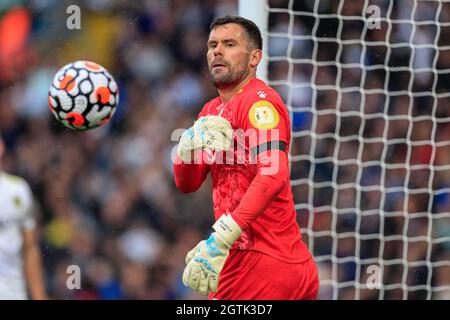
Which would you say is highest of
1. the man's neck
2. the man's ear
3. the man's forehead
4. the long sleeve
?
the man's forehead

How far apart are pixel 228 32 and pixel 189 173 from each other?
611 mm

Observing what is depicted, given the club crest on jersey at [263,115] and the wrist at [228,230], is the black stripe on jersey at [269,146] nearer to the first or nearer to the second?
the club crest on jersey at [263,115]

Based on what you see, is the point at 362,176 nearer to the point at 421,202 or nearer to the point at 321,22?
the point at 421,202

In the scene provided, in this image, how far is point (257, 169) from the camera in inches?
160

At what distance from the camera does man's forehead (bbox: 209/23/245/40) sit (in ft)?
14.0

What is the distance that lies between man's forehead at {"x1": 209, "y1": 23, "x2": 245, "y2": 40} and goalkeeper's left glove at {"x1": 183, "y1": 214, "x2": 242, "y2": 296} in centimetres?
77

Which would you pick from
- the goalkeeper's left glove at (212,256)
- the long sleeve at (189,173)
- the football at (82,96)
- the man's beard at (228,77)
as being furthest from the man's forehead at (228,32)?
the football at (82,96)

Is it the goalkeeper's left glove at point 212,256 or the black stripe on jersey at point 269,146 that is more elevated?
the black stripe on jersey at point 269,146

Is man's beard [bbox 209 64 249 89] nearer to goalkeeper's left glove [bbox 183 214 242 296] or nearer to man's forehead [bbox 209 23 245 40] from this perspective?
man's forehead [bbox 209 23 245 40]

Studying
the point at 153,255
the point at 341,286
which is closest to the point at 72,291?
the point at 153,255

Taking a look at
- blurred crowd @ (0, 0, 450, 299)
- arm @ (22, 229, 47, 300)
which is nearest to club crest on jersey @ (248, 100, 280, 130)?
arm @ (22, 229, 47, 300)

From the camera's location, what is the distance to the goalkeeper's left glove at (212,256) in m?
3.95

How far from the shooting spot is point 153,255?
6848 millimetres

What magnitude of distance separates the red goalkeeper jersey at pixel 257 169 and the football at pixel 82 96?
0.94 metres
